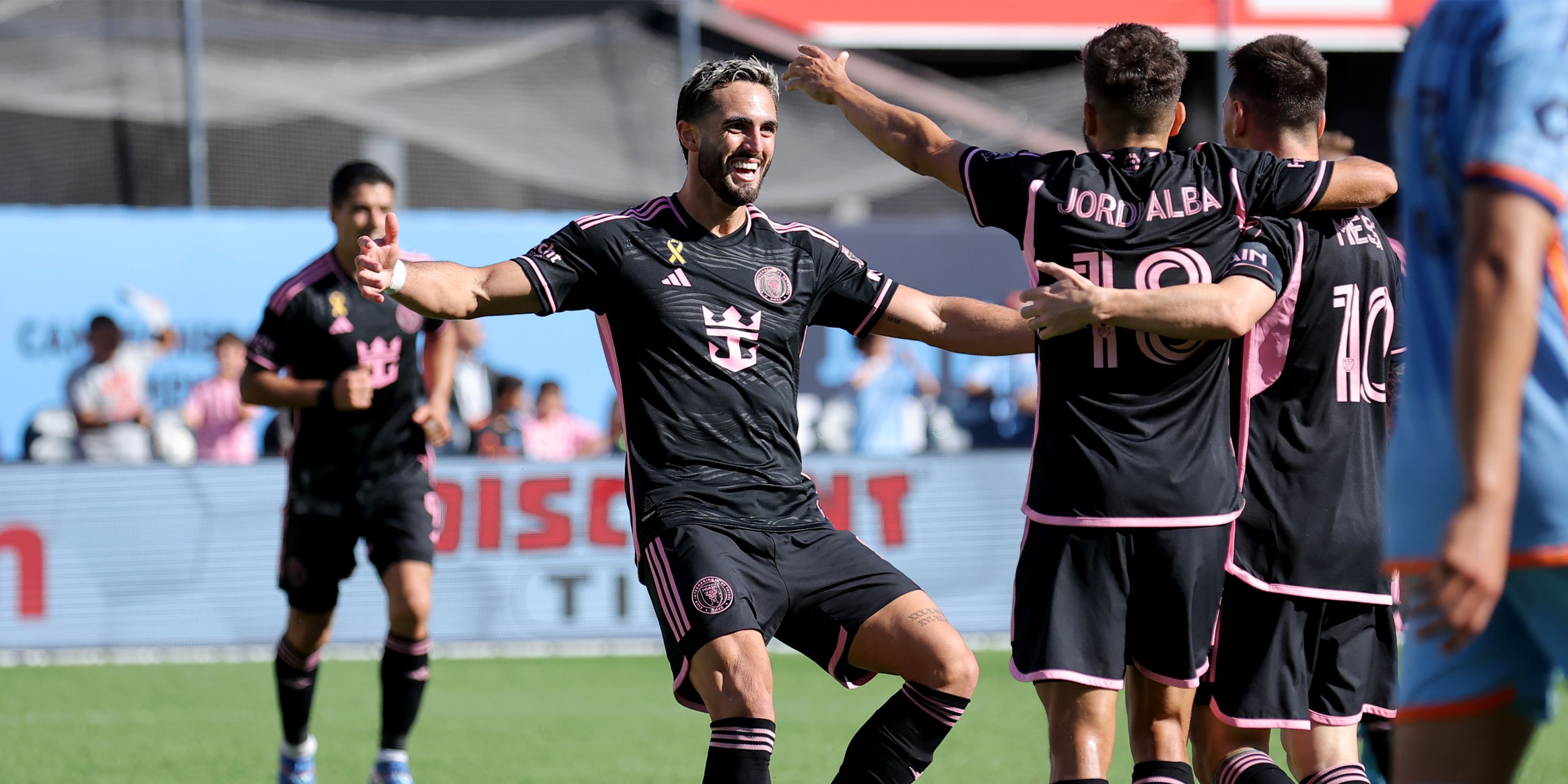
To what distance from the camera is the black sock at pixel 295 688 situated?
6.74 metres

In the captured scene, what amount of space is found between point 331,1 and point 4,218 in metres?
4.99

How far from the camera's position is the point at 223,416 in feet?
44.1

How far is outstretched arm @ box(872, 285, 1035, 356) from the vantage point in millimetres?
5016

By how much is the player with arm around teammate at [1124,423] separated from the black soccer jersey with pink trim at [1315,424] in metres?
0.35

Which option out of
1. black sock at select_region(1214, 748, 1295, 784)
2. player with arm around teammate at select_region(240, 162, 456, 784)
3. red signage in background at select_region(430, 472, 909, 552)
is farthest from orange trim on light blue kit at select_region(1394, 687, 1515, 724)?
red signage in background at select_region(430, 472, 909, 552)

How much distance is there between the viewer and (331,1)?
739 inches

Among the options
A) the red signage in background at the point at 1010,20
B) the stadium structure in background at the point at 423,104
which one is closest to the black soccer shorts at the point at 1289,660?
the stadium structure in background at the point at 423,104

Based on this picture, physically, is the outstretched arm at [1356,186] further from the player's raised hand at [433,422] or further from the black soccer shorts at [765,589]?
the player's raised hand at [433,422]

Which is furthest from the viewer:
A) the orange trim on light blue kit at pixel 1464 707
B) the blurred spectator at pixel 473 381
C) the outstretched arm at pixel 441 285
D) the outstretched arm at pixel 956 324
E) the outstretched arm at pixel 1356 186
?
the blurred spectator at pixel 473 381

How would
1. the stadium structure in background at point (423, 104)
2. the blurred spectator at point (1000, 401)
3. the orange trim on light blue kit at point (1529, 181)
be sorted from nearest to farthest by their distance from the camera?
the orange trim on light blue kit at point (1529, 181)
the blurred spectator at point (1000, 401)
the stadium structure in background at point (423, 104)

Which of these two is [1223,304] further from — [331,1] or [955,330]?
[331,1]

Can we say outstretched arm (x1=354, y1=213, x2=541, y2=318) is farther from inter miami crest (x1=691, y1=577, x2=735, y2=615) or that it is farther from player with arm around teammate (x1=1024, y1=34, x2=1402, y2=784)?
player with arm around teammate (x1=1024, y1=34, x2=1402, y2=784)

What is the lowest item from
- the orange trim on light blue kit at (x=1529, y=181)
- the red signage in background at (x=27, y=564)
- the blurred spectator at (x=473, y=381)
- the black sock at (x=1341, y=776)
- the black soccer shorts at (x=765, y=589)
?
the red signage in background at (x=27, y=564)

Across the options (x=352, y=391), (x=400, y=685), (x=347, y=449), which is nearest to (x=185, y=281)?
(x=347, y=449)
